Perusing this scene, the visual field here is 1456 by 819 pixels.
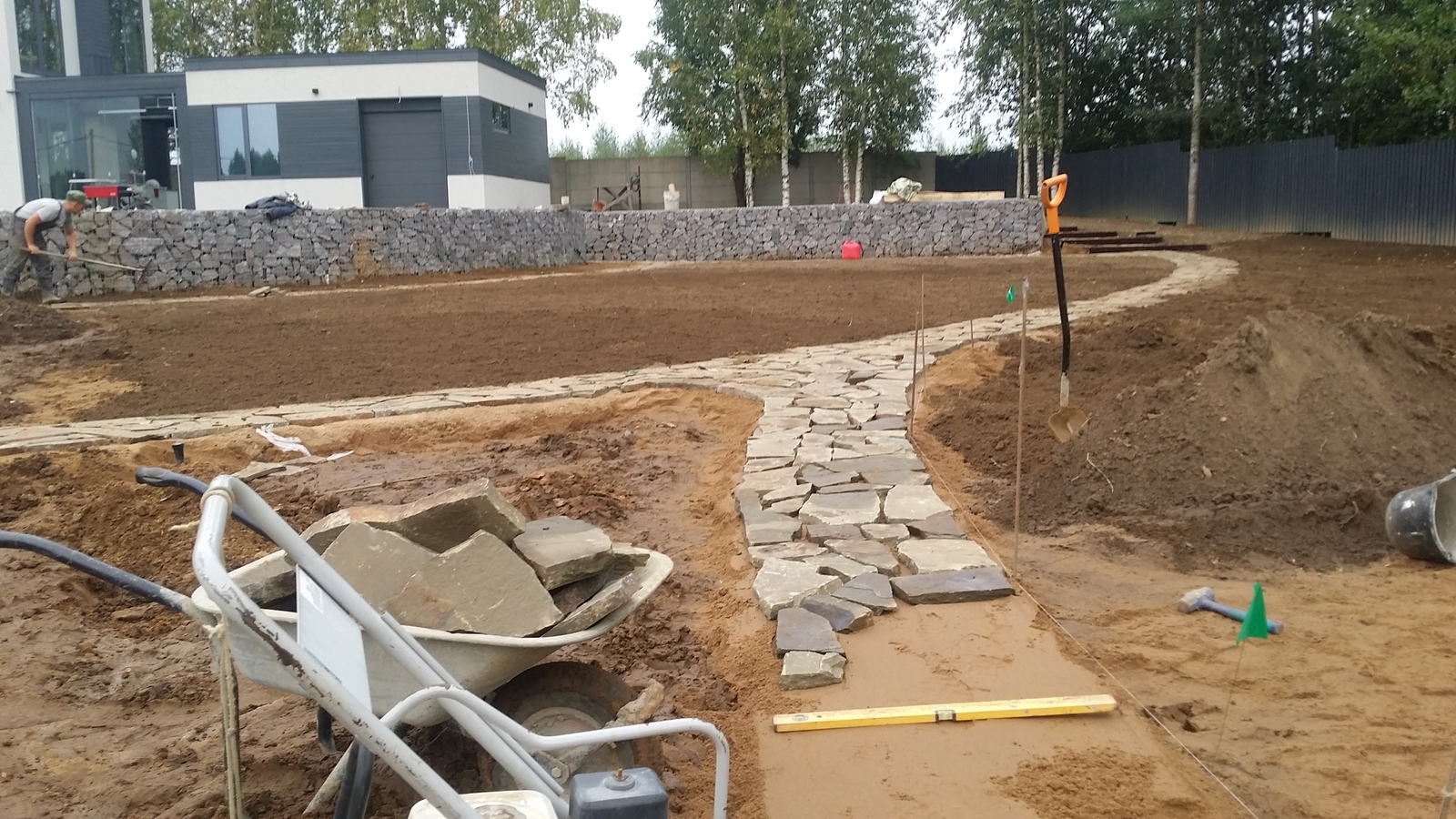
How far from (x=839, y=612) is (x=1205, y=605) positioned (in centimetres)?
157

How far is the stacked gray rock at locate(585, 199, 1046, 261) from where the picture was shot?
2355 centimetres

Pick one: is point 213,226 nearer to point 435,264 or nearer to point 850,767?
point 435,264

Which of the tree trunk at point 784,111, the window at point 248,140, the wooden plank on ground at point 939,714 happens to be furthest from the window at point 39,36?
the wooden plank on ground at point 939,714

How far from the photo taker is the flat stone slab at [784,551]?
5020 millimetres

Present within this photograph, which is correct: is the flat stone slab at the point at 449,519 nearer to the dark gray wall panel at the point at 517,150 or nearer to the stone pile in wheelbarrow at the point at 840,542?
the stone pile in wheelbarrow at the point at 840,542

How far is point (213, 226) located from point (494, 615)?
59.9 ft

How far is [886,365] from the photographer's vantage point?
9844 millimetres

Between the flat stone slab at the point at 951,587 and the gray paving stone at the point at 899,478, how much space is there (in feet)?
4.43

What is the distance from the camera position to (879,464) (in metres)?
6.46

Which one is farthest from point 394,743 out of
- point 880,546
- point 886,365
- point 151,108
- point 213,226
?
point 151,108

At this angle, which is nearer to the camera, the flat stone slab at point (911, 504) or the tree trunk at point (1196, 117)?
the flat stone slab at point (911, 504)

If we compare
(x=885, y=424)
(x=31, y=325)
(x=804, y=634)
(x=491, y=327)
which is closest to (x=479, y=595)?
(x=804, y=634)

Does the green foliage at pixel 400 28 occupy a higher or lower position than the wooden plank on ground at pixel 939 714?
higher

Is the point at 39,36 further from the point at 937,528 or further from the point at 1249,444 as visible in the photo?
the point at 1249,444
